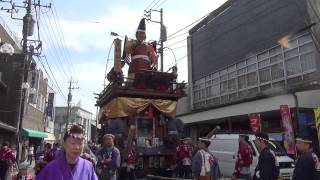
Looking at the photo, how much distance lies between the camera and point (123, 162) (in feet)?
35.7

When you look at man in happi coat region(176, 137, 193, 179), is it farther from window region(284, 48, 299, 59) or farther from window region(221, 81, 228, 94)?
window region(221, 81, 228, 94)

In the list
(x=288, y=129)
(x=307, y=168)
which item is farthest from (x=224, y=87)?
(x=307, y=168)

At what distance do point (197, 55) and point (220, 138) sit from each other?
13922 mm

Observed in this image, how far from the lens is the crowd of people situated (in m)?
3.53

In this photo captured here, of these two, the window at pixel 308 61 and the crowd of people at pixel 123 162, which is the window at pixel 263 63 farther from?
the crowd of people at pixel 123 162

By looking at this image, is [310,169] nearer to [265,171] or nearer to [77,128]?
[265,171]

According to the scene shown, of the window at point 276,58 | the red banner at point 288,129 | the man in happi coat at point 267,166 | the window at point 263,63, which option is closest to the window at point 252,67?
the window at point 263,63

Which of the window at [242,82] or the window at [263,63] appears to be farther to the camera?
the window at [242,82]

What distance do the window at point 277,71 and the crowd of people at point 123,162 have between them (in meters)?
8.19

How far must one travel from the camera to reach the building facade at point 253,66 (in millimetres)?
17312

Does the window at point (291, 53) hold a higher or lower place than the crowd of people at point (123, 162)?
higher

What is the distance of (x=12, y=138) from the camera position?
2577cm

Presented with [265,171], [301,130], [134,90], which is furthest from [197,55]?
[265,171]

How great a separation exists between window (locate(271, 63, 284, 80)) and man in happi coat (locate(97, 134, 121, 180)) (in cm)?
1366
